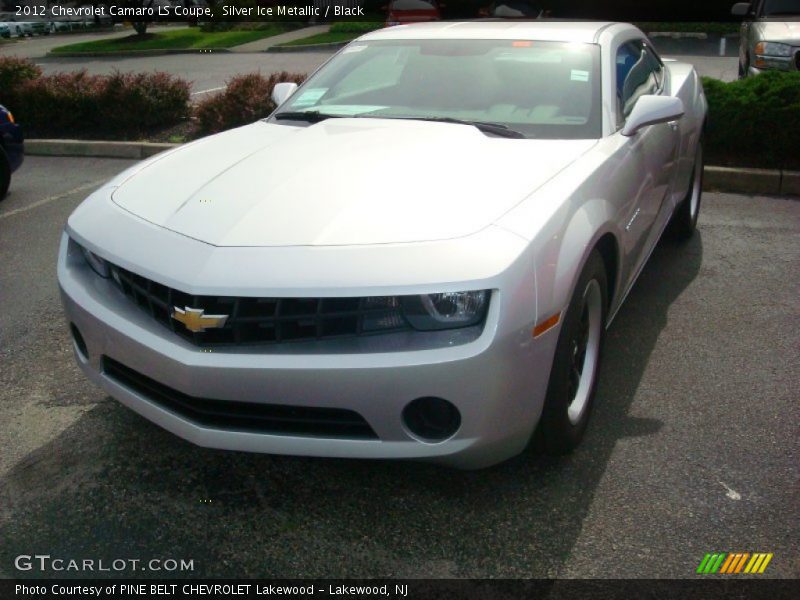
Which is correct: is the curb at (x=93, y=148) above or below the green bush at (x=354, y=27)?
above

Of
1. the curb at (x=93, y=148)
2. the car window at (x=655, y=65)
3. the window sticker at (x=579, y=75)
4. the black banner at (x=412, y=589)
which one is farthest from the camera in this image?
the curb at (x=93, y=148)

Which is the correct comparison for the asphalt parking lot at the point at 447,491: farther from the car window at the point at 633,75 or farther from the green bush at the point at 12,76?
the green bush at the point at 12,76

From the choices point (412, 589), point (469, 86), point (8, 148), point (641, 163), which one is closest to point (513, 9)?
point (8, 148)

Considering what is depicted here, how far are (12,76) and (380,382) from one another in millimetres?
10095

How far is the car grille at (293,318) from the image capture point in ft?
8.69

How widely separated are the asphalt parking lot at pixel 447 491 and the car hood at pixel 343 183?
0.90 metres

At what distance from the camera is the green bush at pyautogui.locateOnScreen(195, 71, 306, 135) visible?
9562mm

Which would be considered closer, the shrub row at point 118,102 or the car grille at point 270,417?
the car grille at point 270,417

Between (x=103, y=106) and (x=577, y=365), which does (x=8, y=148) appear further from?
(x=577, y=365)

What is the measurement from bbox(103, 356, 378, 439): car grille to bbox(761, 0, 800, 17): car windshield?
32.3 ft

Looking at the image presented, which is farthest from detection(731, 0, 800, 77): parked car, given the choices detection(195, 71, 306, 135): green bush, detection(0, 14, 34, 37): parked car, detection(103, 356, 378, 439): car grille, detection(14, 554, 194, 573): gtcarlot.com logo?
detection(0, 14, 34, 37): parked car

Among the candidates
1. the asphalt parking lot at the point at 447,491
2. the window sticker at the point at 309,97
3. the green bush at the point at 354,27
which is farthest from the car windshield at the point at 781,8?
the green bush at the point at 354,27

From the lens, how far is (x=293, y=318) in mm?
2652

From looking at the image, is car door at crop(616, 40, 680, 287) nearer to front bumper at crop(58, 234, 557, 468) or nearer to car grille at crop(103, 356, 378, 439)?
front bumper at crop(58, 234, 557, 468)
